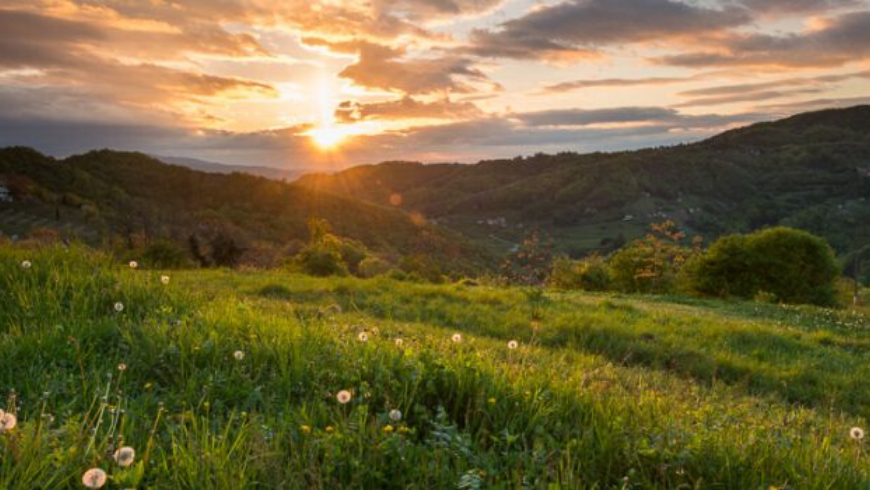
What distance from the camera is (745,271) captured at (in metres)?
26.5

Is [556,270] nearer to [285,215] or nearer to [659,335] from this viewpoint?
[659,335]

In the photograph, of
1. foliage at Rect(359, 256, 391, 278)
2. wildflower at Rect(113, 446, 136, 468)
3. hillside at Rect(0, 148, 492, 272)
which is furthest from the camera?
hillside at Rect(0, 148, 492, 272)

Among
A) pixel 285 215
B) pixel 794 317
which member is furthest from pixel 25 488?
pixel 285 215

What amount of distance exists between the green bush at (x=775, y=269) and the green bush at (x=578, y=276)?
3.98 metres

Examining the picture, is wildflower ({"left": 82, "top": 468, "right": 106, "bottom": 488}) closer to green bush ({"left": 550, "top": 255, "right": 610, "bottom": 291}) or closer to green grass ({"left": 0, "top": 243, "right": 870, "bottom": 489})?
green grass ({"left": 0, "top": 243, "right": 870, "bottom": 489})

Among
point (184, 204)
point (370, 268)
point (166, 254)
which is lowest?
point (370, 268)

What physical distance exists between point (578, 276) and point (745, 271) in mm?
7564

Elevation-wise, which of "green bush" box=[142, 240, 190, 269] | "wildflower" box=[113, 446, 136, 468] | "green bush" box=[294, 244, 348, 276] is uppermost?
"wildflower" box=[113, 446, 136, 468]

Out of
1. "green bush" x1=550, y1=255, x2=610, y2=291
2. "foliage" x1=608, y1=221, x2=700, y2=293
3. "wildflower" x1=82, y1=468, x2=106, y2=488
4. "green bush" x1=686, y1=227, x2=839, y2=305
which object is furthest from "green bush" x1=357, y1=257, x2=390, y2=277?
"wildflower" x1=82, y1=468, x2=106, y2=488

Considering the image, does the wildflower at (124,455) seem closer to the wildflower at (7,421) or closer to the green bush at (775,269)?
the wildflower at (7,421)

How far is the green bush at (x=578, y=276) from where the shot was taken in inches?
1068

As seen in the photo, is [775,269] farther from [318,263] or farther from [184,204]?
[184,204]

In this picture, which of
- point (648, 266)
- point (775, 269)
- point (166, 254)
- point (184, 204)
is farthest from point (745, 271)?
point (184, 204)

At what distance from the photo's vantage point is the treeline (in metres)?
26.2
